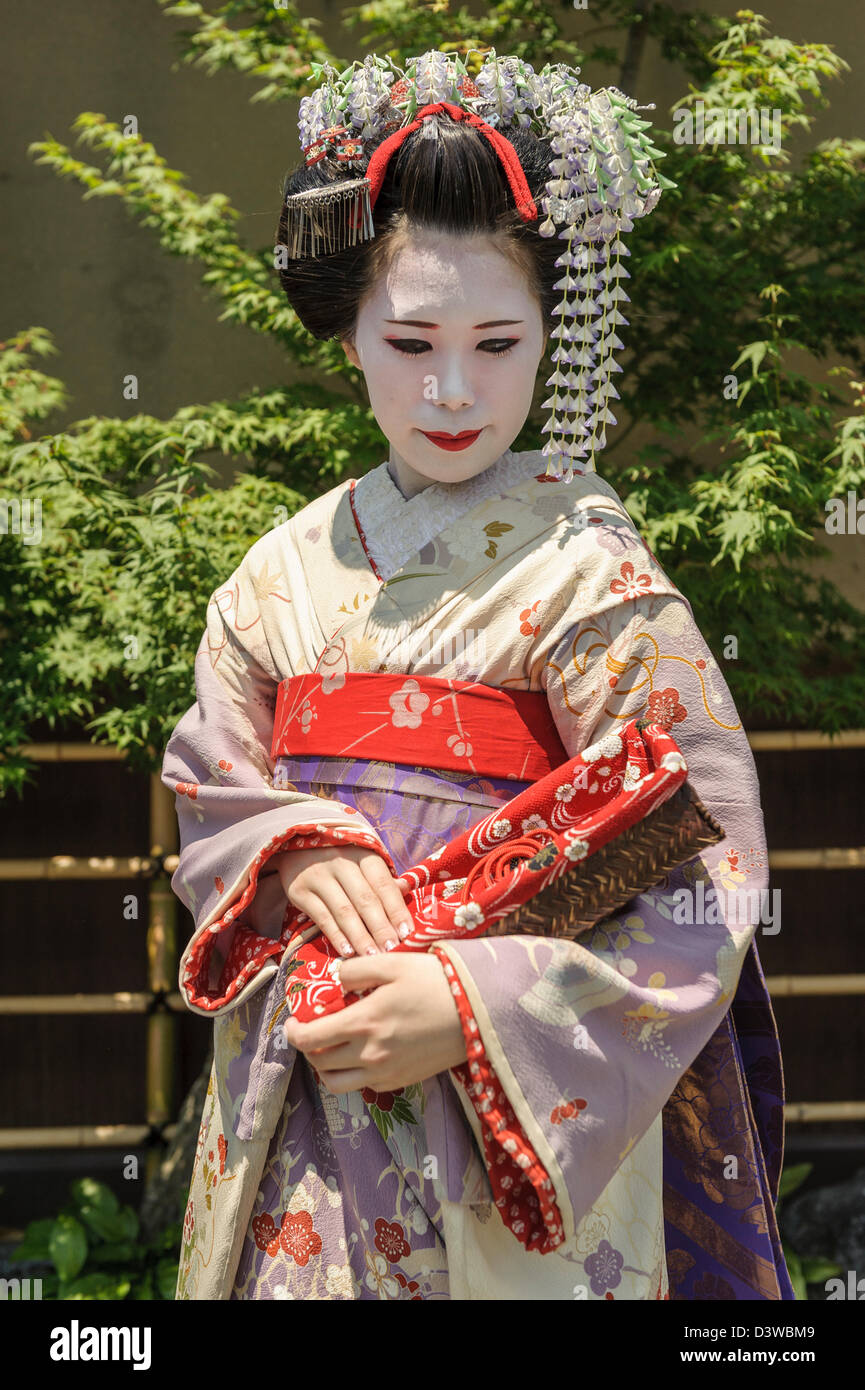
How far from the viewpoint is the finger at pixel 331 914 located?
1475 millimetres

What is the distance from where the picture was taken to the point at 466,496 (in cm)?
168

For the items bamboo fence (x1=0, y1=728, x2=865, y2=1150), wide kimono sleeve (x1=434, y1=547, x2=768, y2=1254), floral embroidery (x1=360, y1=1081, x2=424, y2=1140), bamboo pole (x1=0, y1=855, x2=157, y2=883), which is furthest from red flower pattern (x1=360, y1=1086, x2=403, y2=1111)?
bamboo pole (x1=0, y1=855, x2=157, y2=883)

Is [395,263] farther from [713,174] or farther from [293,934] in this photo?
[713,174]

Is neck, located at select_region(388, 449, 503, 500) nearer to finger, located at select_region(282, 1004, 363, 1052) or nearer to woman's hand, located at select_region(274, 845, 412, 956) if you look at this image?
woman's hand, located at select_region(274, 845, 412, 956)

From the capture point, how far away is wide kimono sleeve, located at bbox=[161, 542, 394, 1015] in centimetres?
155

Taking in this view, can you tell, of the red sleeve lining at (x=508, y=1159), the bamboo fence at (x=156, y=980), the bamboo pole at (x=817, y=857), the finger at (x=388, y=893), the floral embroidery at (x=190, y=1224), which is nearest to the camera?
the red sleeve lining at (x=508, y=1159)

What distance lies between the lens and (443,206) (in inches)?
62.2

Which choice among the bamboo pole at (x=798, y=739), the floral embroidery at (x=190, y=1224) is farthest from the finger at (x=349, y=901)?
the bamboo pole at (x=798, y=739)

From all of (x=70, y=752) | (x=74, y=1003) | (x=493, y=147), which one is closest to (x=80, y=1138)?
(x=74, y=1003)

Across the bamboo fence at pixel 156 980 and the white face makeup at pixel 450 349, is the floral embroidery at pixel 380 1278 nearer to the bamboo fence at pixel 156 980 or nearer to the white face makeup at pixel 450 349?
the white face makeup at pixel 450 349

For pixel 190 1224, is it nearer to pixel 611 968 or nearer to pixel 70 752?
pixel 611 968

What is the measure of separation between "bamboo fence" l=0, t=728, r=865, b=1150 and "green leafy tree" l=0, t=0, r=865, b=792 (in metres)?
0.20

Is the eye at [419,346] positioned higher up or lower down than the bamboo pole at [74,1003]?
higher up
